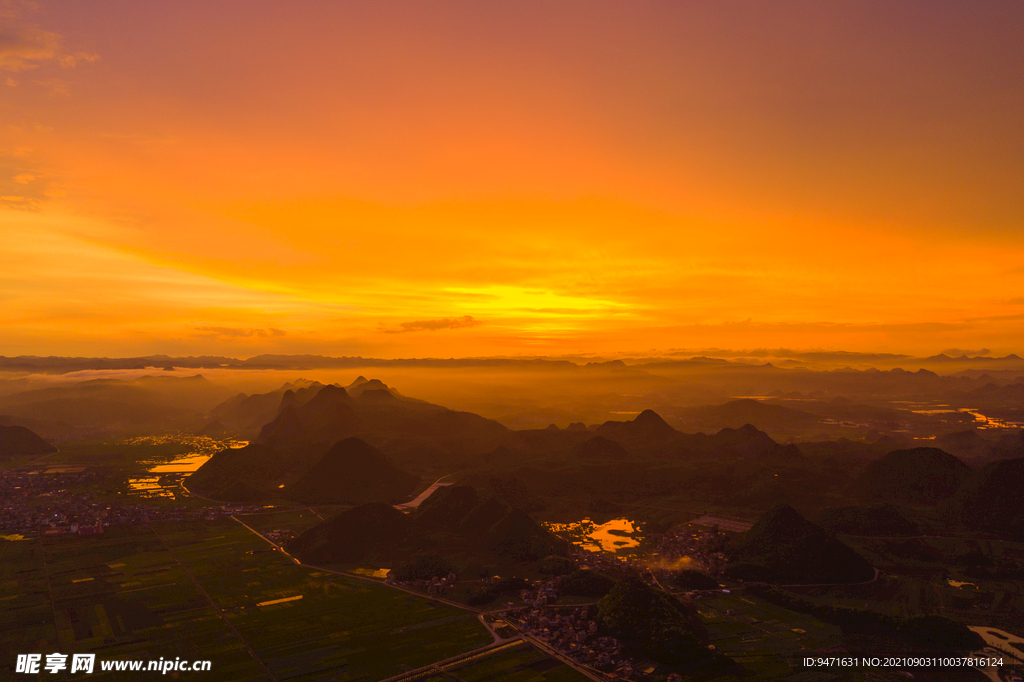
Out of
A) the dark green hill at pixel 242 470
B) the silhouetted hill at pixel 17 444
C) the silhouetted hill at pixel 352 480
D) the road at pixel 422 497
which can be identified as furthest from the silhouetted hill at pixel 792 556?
the silhouetted hill at pixel 17 444

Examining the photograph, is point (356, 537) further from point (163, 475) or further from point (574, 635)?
point (163, 475)

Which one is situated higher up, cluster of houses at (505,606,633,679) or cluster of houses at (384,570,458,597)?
cluster of houses at (505,606,633,679)

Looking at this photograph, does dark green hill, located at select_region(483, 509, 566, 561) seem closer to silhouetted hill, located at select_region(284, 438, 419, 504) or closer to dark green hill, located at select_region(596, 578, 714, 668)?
dark green hill, located at select_region(596, 578, 714, 668)

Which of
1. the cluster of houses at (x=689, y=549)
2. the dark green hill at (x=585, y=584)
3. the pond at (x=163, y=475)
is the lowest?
the pond at (x=163, y=475)

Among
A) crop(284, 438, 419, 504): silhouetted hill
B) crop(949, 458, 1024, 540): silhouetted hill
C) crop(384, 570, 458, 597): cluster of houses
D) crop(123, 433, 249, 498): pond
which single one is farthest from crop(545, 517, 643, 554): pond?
crop(123, 433, 249, 498): pond

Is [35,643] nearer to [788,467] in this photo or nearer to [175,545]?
[175,545]

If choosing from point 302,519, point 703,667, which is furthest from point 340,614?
point 302,519

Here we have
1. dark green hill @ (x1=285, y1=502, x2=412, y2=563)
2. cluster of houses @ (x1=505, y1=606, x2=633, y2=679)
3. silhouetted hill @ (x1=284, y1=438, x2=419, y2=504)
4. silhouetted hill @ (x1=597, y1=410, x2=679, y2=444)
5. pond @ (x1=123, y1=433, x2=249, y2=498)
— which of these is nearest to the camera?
cluster of houses @ (x1=505, y1=606, x2=633, y2=679)

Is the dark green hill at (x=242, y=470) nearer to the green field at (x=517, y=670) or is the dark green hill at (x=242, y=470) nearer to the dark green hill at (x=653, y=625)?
the green field at (x=517, y=670)
